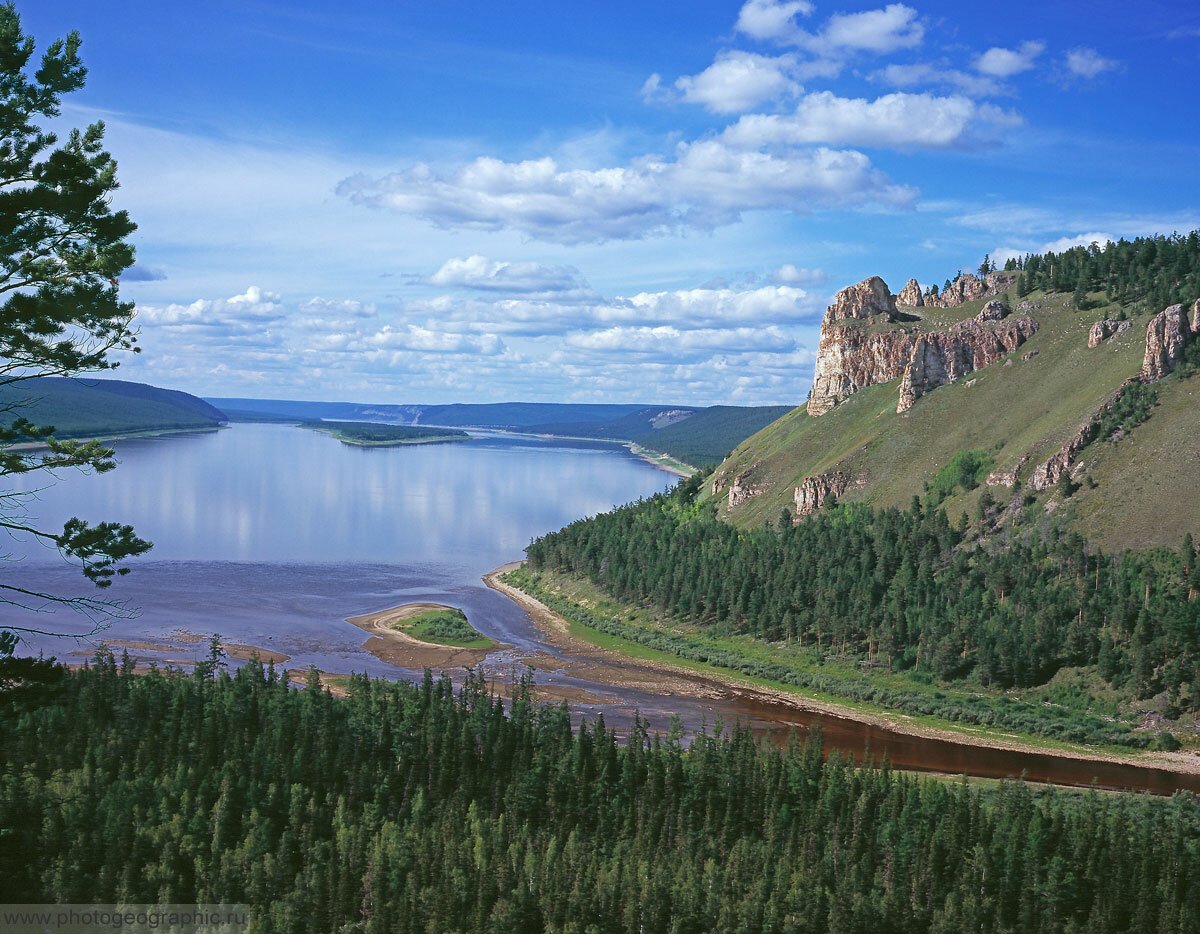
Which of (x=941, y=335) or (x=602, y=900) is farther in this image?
(x=941, y=335)

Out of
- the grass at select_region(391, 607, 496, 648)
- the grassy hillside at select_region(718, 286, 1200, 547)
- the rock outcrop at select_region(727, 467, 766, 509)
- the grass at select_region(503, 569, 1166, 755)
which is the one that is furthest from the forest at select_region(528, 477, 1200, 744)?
the grass at select_region(391, 607, 496, 648)

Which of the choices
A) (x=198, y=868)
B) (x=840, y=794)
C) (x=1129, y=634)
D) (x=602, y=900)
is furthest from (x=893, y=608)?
(x=198, y=868)

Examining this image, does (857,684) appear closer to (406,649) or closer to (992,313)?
(406,649)

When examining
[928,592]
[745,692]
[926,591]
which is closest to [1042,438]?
[926,591]

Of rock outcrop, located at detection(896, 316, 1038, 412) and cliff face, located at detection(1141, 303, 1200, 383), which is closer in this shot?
cliff face, located at detection(1141, 303, 1200, 383)

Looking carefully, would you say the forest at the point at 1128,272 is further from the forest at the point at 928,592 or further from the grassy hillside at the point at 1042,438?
the forest at the point at 928,592

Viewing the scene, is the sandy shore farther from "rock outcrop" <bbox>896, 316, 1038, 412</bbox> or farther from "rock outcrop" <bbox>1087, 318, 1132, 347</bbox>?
"rock outcrop" <bbox>1087, 318, 1132, 347</bbox>

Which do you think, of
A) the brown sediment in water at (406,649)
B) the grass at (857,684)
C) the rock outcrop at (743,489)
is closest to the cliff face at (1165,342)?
the grass at (857,684)

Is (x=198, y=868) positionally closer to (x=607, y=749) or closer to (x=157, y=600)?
(x=607, y=749)
